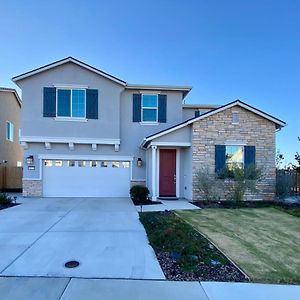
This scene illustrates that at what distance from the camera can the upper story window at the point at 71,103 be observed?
48.5ft

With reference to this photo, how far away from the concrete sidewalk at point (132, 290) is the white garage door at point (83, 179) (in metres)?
11.0

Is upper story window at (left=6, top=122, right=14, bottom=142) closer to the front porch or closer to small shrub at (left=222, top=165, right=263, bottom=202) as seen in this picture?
the front porch

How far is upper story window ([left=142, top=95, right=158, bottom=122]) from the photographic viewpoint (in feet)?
51.4

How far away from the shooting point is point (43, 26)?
1402 cm

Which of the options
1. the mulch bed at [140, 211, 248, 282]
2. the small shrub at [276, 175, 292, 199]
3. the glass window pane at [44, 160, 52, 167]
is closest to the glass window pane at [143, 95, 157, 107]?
the glass window pane at [44, 160, 52, 167]

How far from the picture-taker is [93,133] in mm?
14922

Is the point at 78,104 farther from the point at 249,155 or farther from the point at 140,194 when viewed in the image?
the point at 249,155

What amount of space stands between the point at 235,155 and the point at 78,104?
338 inches

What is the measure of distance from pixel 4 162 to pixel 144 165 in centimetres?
1110

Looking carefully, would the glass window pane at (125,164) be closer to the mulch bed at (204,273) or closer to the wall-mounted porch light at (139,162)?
the wall-mounted porch light at (139,162)

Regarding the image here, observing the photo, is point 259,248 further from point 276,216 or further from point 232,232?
point 276,216

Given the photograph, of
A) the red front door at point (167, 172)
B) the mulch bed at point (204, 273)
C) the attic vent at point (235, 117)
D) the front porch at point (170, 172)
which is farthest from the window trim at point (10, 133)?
the mulch bed at point (204, 273)

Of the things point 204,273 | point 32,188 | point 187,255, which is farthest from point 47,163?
point 204,273

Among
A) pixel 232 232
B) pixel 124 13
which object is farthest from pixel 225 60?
pixel 232 232
